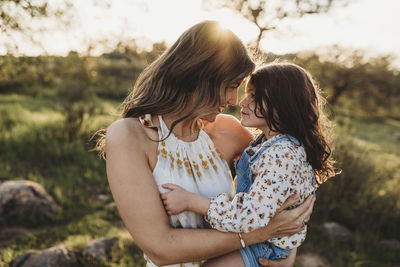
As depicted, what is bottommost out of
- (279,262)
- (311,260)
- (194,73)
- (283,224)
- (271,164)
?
(311,260)

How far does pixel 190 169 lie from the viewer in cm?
171

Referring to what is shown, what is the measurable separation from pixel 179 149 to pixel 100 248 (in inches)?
90.2

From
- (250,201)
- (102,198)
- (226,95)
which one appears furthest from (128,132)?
(102,198)

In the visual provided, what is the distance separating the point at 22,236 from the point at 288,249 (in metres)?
3.51

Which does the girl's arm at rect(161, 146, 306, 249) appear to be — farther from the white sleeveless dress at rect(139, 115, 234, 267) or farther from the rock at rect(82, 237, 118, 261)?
the rock at rect(82, 237, 118, 261)

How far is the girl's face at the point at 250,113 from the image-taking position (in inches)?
76.7

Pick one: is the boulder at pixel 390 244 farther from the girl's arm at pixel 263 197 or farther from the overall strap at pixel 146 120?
the overall strap at pixel 146 120

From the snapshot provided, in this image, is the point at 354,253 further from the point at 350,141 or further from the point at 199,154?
the point at 199,154

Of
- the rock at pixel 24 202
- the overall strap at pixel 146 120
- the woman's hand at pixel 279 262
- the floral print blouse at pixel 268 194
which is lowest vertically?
the rock at pixel 24 202

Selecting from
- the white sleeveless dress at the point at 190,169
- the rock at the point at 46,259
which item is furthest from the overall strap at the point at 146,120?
the rock at the point at 46,259

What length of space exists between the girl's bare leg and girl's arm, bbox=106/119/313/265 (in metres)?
0.16

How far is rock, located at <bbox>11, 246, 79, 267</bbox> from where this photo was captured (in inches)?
114

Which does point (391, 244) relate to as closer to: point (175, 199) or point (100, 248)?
point (100, 248)

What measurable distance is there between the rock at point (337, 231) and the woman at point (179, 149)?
3085 millimetres
